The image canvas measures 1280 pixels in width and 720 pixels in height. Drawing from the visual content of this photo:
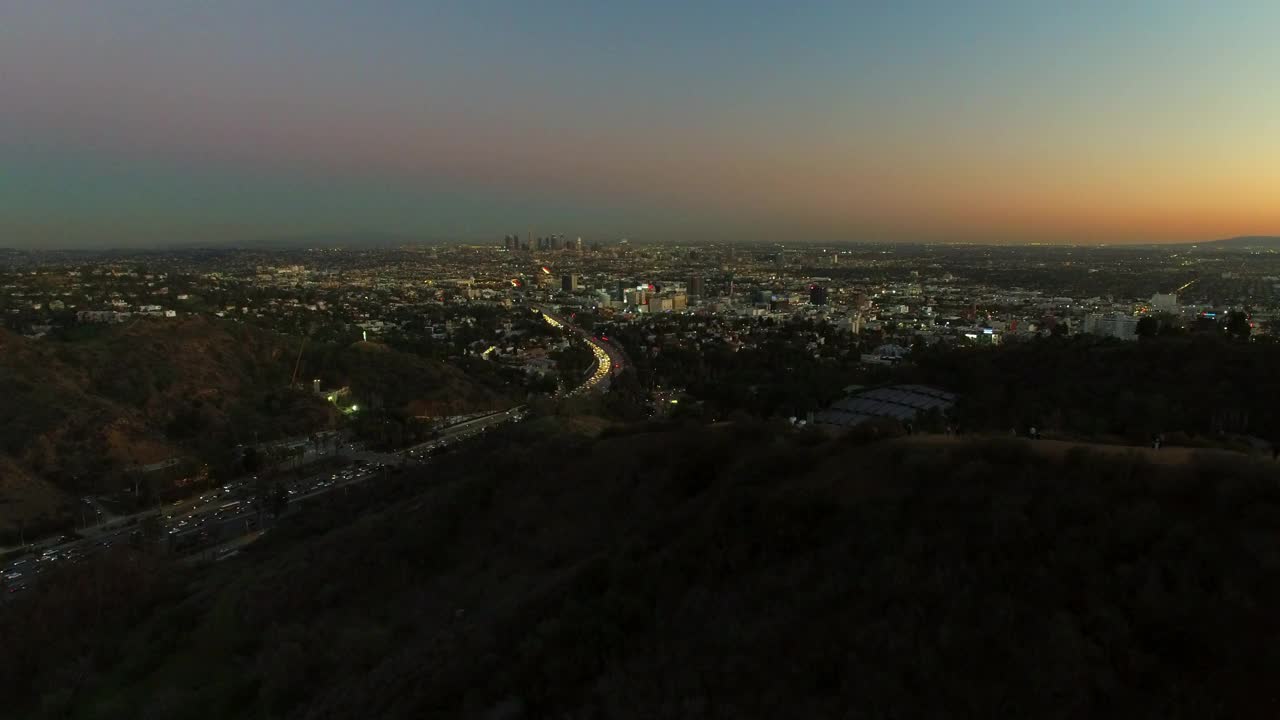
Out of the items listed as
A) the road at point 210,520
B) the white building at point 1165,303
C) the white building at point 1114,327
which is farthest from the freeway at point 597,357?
the white building at point 1165,303

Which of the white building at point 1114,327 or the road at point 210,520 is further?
the white building at point 1114,327

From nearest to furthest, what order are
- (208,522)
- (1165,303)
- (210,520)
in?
(208,522) < (210,520) < (1165,303)

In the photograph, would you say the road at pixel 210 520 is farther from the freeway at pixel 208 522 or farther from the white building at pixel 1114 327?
the white building at pixel 1114 327

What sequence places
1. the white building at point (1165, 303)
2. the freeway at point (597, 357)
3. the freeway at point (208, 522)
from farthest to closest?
1. the white building at point (1165, 303)
2. the freeway at point (597, 357)
3. the freeway at point (208, 522)

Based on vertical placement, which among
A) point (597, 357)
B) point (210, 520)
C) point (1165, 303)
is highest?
point (1165, 303)

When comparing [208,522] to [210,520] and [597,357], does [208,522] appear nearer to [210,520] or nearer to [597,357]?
[210,520]

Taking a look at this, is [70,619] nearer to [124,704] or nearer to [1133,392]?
[124,704]

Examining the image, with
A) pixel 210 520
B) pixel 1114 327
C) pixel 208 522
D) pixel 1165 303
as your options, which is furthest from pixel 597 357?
pixel 1165 303

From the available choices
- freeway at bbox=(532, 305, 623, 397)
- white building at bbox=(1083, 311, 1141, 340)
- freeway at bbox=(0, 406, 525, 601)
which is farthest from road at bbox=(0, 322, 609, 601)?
white building at bbox=(1083, 311, 1141, 340)

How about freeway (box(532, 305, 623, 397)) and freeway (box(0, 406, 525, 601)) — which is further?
freeway (box(532, 305, 623, 397))

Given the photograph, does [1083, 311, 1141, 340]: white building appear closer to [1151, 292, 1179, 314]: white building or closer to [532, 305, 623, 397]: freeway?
[1151, 292, 1179, 314]: white building

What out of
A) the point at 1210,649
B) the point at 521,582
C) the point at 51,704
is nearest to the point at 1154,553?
the point at 1210,649
